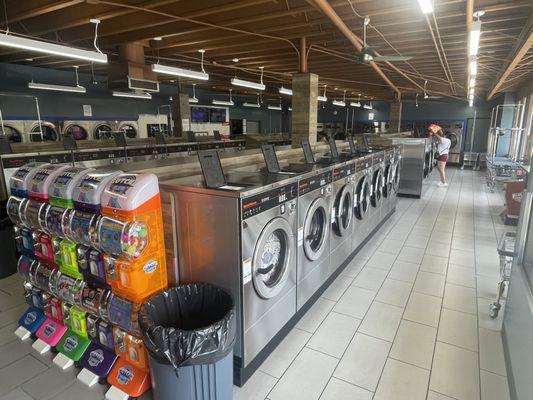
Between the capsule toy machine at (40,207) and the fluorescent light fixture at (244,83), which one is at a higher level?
the fluorescent light fixture at (244,83)

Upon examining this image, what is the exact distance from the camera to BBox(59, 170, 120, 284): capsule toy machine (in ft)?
6.80

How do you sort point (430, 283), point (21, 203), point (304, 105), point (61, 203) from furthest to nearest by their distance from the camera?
point (304, 105) → point (430, 283) → point (21, 203) → point (61, 203)

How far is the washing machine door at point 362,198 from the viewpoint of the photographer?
14.1 feet

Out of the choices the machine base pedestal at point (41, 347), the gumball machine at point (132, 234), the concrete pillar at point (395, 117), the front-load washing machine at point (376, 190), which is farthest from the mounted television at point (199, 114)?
the gumball machine at point (132, 234)

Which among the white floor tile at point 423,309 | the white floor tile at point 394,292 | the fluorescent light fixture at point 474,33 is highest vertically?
the fluorescent light fixture at point 474,33

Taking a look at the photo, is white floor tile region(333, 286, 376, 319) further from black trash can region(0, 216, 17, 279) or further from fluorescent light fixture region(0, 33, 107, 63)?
fluorescent light fixture region(0, 33, 107, 63)

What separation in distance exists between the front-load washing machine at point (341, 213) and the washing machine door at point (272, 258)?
1.05m

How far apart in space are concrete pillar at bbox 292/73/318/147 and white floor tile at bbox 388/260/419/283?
343cm

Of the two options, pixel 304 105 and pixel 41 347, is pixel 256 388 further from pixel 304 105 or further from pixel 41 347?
pixel 304 105

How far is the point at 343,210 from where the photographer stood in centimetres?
389

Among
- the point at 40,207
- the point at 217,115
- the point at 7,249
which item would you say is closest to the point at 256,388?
the point at 40,207

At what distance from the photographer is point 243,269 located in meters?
2.08

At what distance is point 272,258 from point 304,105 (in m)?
4.88

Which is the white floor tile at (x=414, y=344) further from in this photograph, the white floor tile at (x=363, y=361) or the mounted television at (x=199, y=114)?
the mounted television at (x=199, y=114)
